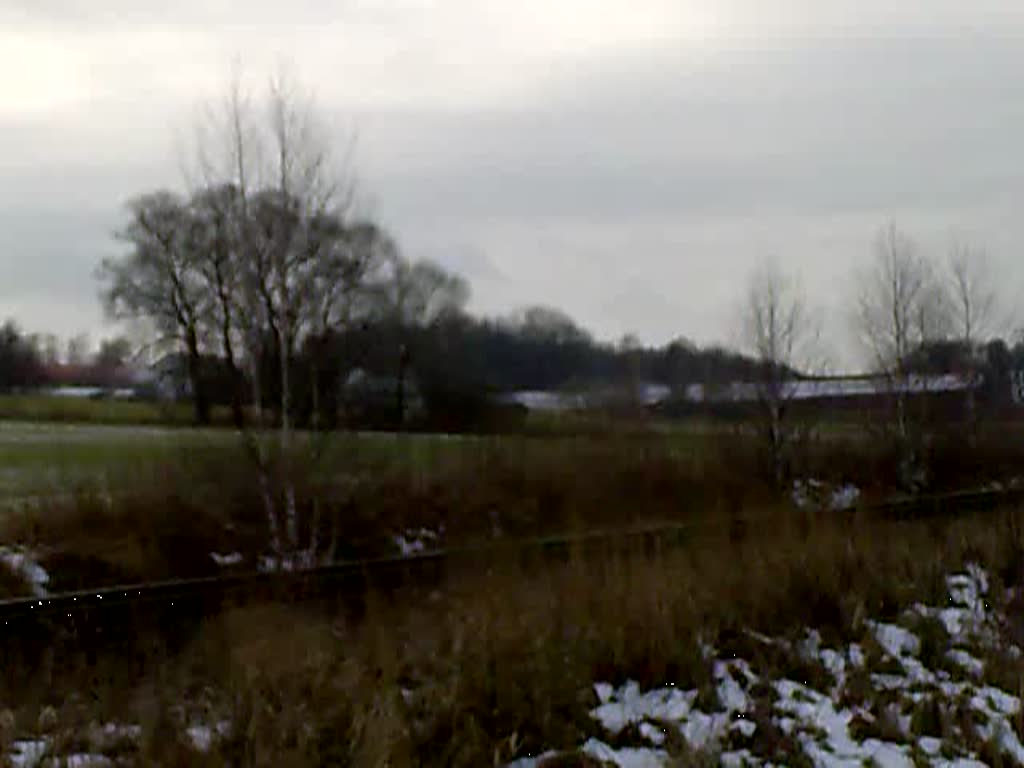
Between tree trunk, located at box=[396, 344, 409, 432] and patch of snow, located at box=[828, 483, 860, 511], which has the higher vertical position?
tree trunk, located at box=[396, 344, 409, 432]

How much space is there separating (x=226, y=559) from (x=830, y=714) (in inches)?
585

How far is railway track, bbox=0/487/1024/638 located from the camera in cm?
1356

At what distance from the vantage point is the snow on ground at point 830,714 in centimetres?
732

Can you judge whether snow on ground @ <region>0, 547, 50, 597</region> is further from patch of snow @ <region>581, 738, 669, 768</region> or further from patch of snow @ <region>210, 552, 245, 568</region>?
patch of snow @ <region>581, 738, 669, 768</region>

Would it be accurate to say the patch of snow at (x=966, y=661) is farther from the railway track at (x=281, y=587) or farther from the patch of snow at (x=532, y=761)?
the railway track at (x=281, y=587)

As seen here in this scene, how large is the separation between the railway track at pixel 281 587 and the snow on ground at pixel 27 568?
5.84ft

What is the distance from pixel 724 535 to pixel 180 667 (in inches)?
379

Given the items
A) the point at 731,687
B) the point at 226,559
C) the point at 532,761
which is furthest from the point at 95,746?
the point at 226,559

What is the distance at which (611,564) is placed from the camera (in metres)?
13.3

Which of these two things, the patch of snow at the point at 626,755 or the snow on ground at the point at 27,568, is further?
→ the snow on ground at the point at 27,568

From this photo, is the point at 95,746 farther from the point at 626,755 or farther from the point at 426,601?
the point at 426,601

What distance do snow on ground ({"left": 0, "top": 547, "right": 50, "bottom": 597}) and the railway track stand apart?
1.78m

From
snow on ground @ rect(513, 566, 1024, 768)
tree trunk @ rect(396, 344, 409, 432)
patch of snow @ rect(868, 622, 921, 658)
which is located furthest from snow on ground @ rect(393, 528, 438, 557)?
tree trunk @ rect(396, 344, 409, 432)

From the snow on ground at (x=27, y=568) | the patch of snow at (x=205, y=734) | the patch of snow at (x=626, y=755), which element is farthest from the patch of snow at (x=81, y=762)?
the snow on ground at (x=27, y=568)
